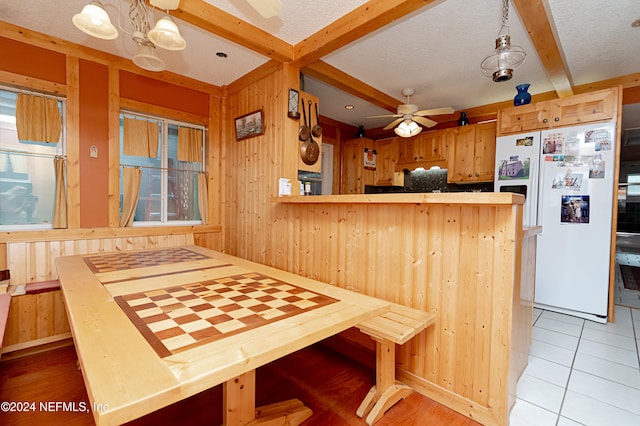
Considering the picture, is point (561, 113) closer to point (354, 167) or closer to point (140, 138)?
point (354, 167)

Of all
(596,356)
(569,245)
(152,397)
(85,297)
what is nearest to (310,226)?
(85,297)

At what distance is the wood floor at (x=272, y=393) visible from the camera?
1.68m

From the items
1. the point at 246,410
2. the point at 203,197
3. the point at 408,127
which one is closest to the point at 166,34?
the point at 246,410

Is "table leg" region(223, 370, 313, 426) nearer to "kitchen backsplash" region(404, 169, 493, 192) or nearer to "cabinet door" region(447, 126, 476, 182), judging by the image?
"cabinet door" region(447, 126, 476, 182)

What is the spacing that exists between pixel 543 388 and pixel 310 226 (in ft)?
6.53

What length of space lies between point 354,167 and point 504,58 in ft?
11.5

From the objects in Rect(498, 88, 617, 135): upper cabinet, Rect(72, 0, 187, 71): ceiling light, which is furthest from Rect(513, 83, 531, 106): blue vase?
Rect(72, 0, 187, 71): ceiling light

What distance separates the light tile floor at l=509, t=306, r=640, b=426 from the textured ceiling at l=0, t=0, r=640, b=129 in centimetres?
268

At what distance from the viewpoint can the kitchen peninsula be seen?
1593mm

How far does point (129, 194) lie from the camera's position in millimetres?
3242

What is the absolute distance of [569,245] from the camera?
3254 mm

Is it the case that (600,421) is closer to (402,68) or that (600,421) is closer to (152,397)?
(152,397)

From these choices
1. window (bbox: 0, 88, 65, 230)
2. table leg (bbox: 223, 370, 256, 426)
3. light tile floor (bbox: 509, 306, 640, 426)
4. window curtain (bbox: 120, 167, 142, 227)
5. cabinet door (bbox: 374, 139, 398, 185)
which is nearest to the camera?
table leg (bbox: 223, 370, 256, 426)

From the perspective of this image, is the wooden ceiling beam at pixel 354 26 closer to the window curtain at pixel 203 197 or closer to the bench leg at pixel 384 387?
A: the window curtain at pixel 203 197
